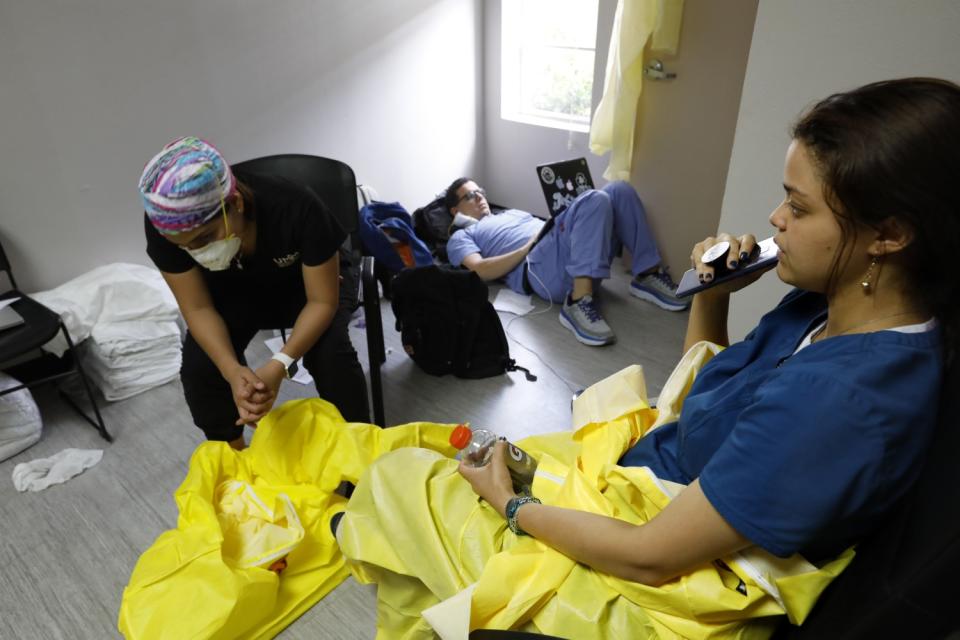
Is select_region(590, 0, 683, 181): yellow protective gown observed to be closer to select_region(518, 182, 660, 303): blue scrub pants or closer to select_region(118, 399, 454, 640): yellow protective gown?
select_region(518, 182, 660, 303): blue scrub pants

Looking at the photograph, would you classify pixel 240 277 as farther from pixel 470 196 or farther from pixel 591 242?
pixel 470 196

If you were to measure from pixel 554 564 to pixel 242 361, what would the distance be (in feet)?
3.92

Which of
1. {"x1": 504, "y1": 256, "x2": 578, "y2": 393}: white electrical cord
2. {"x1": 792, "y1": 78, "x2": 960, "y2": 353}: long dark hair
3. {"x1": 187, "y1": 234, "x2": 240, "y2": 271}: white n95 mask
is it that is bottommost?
{"x1": 504, "y1": 256, "x2": 578, "y2": 393}: white electrical cord

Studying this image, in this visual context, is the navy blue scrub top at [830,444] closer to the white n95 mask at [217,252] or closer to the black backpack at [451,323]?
the white n95 mask at [217,252]

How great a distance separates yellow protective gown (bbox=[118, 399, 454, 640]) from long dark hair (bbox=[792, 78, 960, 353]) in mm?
1076

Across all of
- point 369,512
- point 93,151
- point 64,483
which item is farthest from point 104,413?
point 369,512

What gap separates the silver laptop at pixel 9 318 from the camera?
1.72 metres

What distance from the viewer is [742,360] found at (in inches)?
35.8

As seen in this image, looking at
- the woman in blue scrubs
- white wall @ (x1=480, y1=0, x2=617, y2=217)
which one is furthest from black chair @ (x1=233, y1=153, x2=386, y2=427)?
white wall @ (x1=480, y1=0, x2=617, y2=217)

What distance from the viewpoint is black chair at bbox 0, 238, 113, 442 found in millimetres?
1669

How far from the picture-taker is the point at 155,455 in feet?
6.14

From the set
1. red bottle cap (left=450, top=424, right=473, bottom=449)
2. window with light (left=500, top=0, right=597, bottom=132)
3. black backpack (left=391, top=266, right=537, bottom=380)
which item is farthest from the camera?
window with light (left=500, top=0, right=597, bottom=132)

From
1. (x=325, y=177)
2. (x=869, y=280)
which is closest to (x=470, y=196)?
(x=325, y=177)

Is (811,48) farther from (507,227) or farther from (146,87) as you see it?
(146,87)
